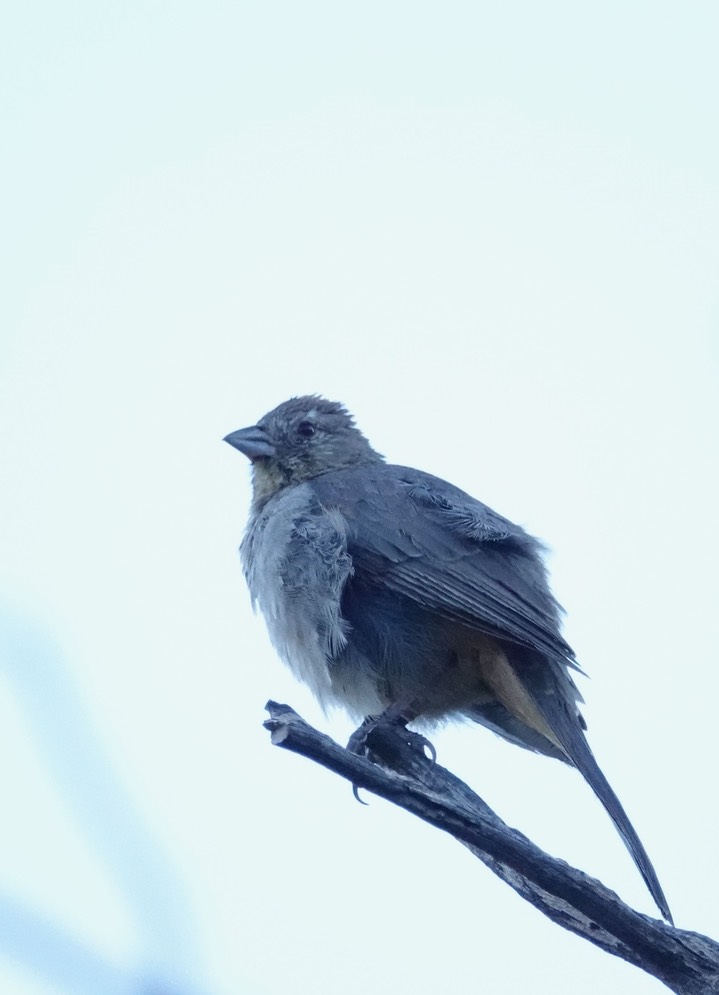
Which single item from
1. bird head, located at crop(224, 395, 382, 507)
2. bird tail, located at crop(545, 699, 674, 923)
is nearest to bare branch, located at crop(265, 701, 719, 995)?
bird tail, located at crop(545, 699, 674, 923)

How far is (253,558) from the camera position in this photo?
5973mm

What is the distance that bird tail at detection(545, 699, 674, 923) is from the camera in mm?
4160

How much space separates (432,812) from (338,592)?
1.81 metres

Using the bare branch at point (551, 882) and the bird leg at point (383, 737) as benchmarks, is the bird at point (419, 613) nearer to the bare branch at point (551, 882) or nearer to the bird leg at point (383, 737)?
the bird leg at point (383, 737)

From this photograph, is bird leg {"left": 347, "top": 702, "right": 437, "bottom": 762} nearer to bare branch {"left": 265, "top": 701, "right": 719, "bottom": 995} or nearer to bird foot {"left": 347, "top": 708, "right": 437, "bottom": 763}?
bird foot {"left": 347, "top": 708, "right": 437, "bottom": 763}

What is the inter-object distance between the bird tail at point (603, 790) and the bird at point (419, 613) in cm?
1

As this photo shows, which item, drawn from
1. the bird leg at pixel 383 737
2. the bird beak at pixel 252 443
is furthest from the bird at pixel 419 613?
the bird beak at pixel 252 443

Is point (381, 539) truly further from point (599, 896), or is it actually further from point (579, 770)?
point (599, 896)

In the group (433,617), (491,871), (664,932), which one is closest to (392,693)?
(433,617)

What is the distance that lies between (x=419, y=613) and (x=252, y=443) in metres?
1.81

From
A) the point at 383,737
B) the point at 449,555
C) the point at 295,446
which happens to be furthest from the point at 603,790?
the point at 295,446

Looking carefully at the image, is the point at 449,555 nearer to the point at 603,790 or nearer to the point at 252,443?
the point at 603,790

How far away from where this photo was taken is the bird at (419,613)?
517 cm

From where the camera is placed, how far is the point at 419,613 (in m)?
5.27
